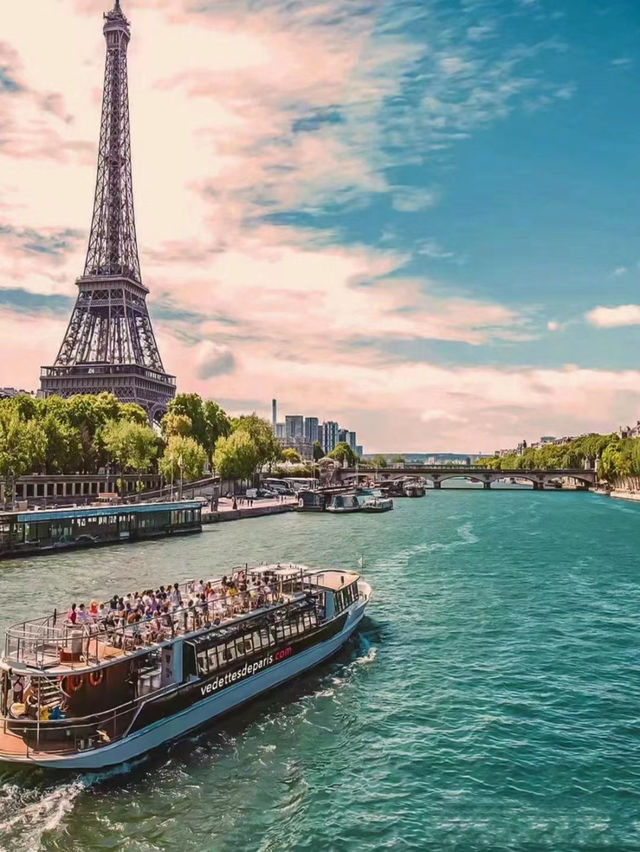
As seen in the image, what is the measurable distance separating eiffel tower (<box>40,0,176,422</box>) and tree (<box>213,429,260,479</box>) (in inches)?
1271

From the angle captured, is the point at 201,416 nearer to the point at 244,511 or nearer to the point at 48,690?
the point at 244,511

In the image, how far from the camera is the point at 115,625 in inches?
Answer: 983

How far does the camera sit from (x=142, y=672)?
77.7ft

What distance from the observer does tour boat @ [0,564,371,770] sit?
70.3 ft

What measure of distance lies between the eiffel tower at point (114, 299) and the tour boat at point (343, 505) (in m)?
52.0

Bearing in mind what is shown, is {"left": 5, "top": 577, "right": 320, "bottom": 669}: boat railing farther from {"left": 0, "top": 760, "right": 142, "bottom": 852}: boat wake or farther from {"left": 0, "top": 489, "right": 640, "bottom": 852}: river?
{"left": 0, "top": 489, "right": 640, "bottom": 852}: river

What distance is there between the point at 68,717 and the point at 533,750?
1419 cm

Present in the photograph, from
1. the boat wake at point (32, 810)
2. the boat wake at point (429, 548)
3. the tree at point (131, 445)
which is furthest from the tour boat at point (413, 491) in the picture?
the boat wake at point (32, 810)

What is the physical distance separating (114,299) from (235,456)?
5706 cm

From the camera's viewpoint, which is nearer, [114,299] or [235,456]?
[235,456]

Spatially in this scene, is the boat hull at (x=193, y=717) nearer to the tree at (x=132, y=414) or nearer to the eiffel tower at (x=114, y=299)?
the tree at (x=132, y=414)

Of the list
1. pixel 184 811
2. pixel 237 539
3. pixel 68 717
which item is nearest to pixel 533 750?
pixel 184 811

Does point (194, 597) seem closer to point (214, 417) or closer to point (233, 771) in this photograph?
point (233, 771)

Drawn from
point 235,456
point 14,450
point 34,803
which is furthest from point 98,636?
point 235,456
